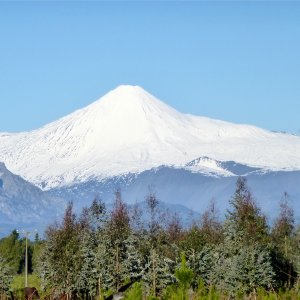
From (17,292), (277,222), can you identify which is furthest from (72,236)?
(17,292)

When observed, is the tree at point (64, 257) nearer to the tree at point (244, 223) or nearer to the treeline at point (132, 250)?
the treeline at point (132, 250)

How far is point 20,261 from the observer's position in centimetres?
15188

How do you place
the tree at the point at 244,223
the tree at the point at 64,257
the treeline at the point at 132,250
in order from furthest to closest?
the tree at the point at 244,223 → the tree at the point at 64,257 → the treeline at the point at 132,250

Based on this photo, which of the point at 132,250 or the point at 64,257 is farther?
the point at 64,257

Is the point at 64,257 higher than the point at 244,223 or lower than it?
lower

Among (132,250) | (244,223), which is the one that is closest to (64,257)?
(132,250)

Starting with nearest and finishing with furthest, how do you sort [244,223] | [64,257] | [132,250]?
[132,250] → [64,257] → [244,223]

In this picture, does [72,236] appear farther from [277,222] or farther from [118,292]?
[118,292]

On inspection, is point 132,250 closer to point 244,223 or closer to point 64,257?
point 64,257

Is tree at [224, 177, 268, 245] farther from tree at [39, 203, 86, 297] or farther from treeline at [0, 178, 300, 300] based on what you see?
tree at [39, 203, 86, 297]

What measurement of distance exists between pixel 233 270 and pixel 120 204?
34.5 meters

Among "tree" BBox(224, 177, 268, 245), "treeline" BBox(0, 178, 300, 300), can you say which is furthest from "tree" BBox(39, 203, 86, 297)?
"tree" BBox(224, 177, 268, 245)

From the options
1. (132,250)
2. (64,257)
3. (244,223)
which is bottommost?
(64,257)

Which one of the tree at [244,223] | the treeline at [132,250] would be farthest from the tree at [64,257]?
the tree at [244,223]
